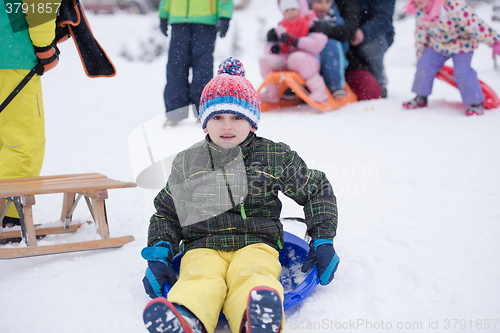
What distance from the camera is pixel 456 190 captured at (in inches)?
107

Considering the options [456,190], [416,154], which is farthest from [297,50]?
[456,190]

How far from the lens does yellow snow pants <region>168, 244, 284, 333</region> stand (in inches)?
56.0

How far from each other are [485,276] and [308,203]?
81cm

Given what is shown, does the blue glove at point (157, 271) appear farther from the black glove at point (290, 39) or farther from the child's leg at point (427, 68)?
the child's leg at point (427, 68)

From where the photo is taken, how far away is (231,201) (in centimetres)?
179

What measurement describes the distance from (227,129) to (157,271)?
64cm

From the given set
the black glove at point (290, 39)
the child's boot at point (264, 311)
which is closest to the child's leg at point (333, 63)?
the black glove at point (290, 39)

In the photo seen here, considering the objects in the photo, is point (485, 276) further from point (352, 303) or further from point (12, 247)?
point (12, 247)

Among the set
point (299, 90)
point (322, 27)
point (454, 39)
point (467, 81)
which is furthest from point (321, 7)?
point (467, 81)

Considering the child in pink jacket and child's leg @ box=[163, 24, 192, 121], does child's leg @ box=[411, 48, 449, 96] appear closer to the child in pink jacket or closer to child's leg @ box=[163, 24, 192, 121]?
the child in pink jacket

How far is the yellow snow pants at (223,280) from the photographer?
142 cm

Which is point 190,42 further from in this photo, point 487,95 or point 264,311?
point 264,311

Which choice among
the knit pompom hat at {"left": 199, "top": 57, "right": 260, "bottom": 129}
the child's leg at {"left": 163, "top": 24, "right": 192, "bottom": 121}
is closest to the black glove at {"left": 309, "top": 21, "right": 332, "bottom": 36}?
the child's leg at {"left": 163, "top": 24, "right": 192, "bottom": 121}

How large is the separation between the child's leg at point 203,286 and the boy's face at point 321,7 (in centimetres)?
405
